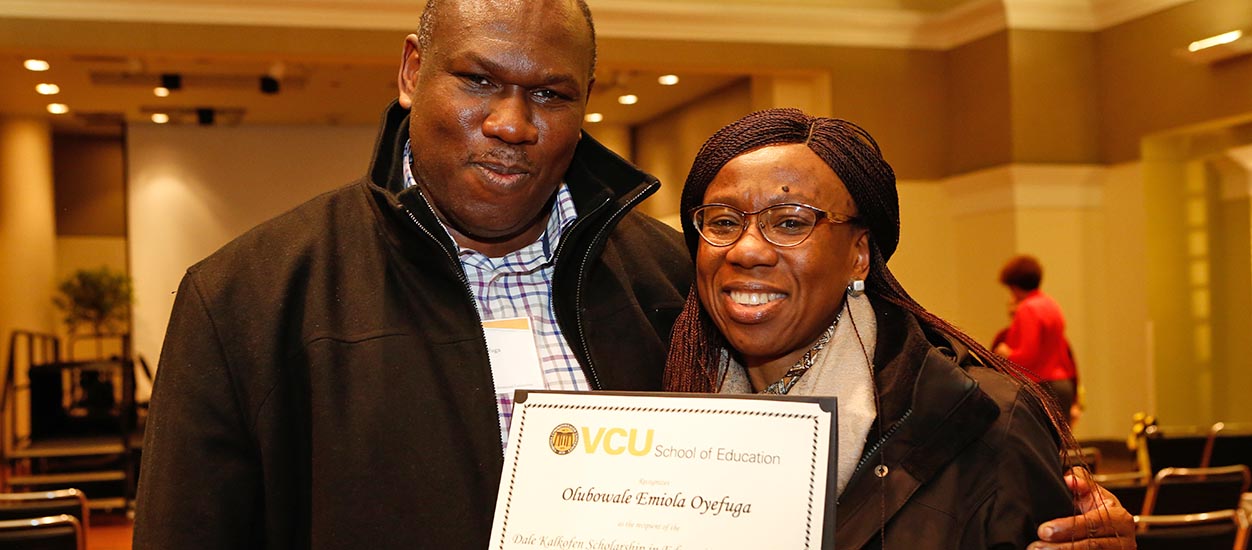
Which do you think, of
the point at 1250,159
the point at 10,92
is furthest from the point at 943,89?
the point at 10,92

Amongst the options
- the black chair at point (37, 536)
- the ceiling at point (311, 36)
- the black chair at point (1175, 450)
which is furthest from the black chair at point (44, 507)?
the ceiling at point (311, 36)

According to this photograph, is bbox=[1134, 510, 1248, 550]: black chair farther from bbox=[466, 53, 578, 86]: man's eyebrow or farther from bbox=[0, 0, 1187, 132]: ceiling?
bbox=[0, 0, 1187, 132]: ceiling

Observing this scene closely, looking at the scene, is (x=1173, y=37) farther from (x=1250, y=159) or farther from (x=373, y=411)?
(x=373, y=411)

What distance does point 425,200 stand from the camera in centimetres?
188

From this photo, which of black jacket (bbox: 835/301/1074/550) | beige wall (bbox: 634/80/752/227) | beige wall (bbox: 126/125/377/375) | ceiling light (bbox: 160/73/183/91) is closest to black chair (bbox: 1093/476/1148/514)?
black jacket (bbox: 835/301/1074/550)

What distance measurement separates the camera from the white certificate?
4.70 feet

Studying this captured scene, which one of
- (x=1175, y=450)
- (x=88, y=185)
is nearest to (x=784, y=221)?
A: (x=1175, y=450)

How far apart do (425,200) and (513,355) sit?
282mm

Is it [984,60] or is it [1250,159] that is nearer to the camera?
[1250,159]

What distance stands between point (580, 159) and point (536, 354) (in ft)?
1.23

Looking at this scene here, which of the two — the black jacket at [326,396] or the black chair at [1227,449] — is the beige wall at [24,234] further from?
the black jacket at [326,396]

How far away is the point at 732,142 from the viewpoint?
5.82 feet

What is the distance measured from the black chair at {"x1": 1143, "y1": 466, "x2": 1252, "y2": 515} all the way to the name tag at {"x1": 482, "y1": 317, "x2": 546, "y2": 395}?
3408mm

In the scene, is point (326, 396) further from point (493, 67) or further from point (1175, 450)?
point (1175, 450)
